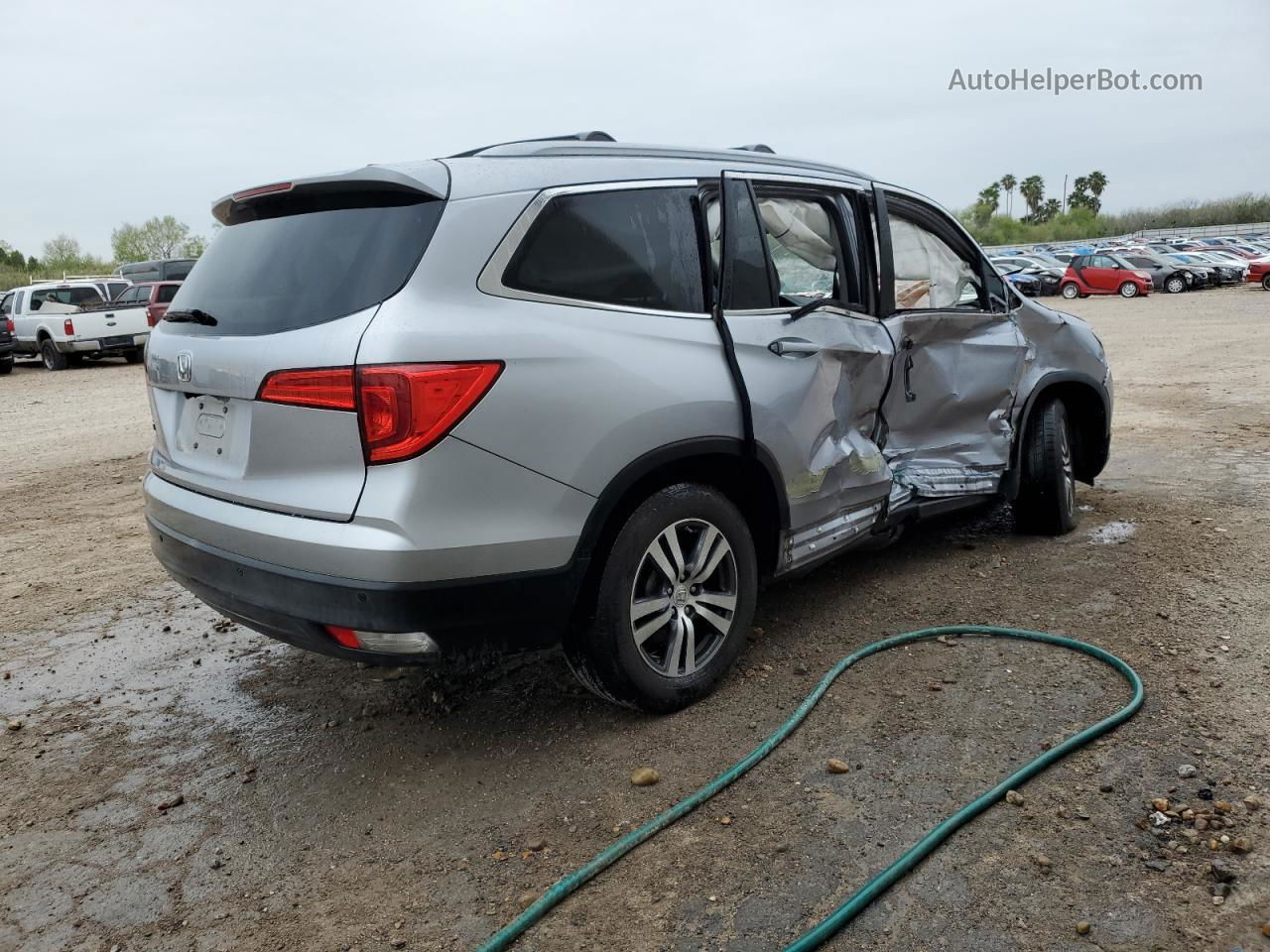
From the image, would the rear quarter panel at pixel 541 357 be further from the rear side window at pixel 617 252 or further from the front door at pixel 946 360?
the front door at pixel 946 360

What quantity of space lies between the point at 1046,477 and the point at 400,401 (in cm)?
376

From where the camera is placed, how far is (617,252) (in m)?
3.37

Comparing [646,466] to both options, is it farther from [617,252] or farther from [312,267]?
[312,267]

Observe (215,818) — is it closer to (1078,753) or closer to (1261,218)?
(1078,753)

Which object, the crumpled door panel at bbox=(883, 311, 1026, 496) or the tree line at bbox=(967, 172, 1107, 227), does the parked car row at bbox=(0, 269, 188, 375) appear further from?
the tree line at bbox=(967, 172, 1107, 227)

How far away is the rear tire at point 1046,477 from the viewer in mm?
5336

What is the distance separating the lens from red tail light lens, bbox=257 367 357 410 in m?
2.81

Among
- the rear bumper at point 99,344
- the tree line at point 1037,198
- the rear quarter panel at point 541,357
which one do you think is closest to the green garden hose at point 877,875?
the rear quarter panel at point 541,357

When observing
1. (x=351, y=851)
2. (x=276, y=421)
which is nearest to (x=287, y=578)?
(x=276, y=421)

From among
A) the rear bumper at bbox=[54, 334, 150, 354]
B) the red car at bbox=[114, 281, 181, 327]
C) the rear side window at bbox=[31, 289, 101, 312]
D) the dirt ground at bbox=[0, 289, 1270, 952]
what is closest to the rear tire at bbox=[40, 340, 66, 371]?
the rear bumper at bbox=[54, 334, 150, 354]

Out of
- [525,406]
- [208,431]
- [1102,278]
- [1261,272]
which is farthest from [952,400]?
[1261,272]

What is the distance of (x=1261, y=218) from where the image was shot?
2908 inches

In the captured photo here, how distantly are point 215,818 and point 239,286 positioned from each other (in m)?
1.65

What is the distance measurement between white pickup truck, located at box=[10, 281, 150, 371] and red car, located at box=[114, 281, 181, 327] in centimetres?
23
